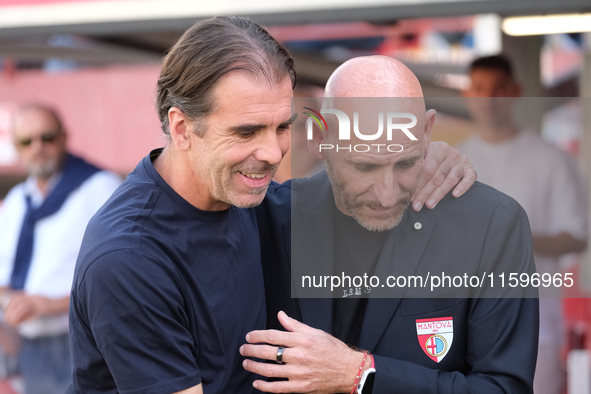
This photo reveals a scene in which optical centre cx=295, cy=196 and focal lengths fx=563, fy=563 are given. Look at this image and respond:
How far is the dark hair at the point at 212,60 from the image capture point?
55.0 inches

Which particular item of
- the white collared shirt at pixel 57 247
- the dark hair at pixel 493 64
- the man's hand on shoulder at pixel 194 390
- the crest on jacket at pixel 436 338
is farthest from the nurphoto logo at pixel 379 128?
the white collared shirt at pixel 57 247

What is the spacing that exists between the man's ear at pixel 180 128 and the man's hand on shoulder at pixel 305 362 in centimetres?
53

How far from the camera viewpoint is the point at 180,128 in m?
1.49

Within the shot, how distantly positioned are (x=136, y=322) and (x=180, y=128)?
0.51 m

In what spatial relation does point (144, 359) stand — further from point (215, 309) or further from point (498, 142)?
point (498, 142)

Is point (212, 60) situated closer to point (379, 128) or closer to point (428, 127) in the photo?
point (379, 128)

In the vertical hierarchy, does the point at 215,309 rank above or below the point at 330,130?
below

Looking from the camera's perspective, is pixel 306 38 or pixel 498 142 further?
pixel 306 38

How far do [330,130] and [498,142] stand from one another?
52cm

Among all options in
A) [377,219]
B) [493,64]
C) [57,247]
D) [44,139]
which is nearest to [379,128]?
[377,219]

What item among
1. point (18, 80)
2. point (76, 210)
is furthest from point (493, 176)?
point (18, 80)

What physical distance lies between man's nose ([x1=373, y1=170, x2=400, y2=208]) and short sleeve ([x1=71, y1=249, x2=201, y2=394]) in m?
0.60

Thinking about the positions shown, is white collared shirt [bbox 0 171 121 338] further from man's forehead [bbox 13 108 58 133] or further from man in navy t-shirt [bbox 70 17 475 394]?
man in navy t-shirt [bbox 70 17 475 394]

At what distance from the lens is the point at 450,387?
1455mm
